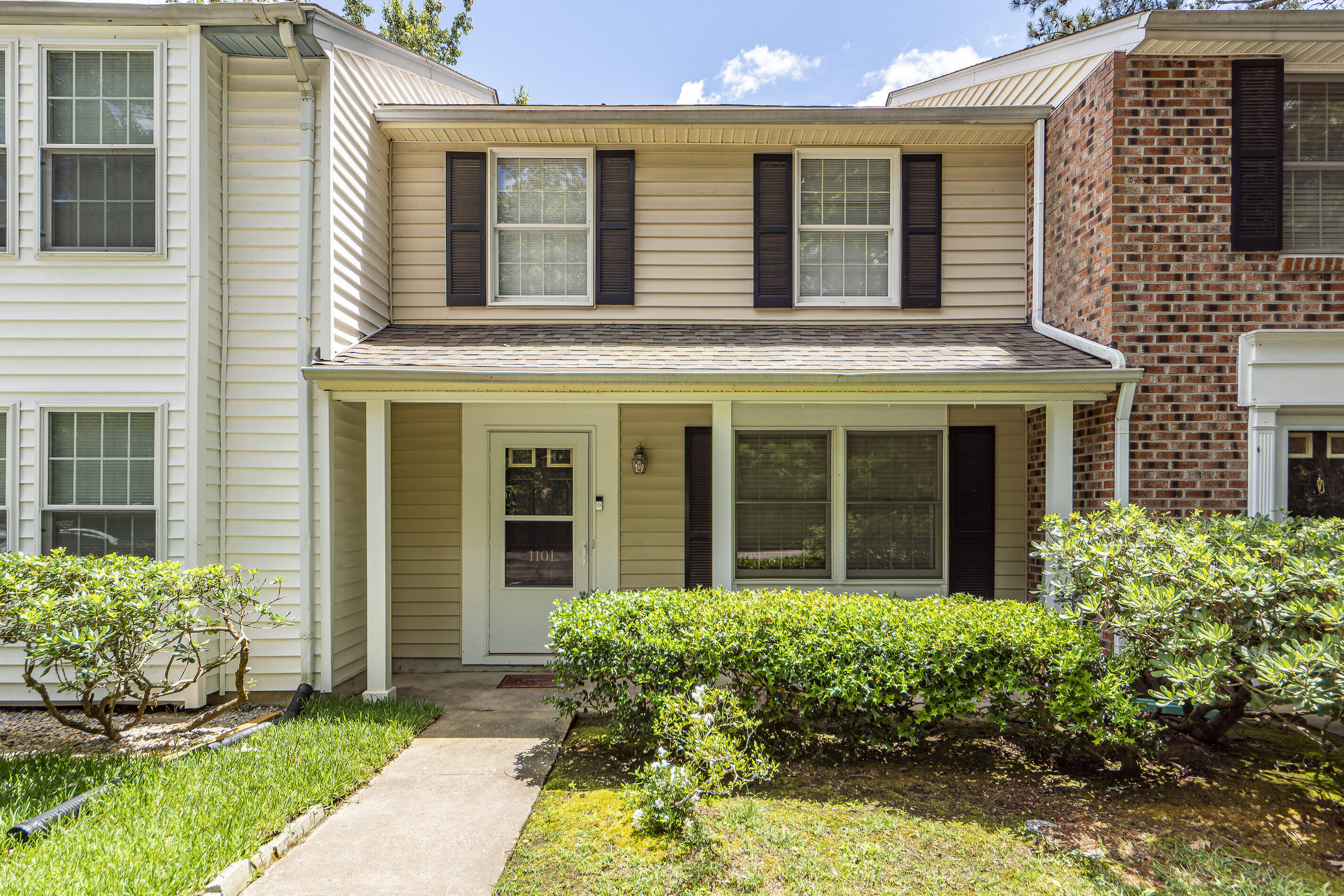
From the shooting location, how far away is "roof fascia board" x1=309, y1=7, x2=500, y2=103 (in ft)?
16.8

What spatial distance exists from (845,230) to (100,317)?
19.2 feet

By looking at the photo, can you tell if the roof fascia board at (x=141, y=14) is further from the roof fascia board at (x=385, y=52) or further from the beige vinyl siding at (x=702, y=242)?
the beige vinyl siding at (x=702, y=242)

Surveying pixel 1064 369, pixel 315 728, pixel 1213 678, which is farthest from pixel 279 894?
pixel 1064 369

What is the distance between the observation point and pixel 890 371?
194 inches

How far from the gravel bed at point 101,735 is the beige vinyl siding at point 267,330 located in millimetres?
391

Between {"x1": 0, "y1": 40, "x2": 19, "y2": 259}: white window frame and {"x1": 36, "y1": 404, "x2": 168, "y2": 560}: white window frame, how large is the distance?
1193 mm

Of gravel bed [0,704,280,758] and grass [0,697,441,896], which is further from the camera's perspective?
gravel bed [0,704,280,758]

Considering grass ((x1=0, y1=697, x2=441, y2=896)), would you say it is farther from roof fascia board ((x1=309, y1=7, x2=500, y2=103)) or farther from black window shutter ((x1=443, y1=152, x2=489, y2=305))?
roof fascia board ((x1=309, y1=7, x2=500, y2=103))

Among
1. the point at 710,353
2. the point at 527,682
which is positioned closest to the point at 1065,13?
the point at 710,353

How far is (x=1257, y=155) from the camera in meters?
5.15

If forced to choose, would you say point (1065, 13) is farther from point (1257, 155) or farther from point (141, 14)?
point (141, 14)

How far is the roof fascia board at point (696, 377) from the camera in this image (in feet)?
15.9

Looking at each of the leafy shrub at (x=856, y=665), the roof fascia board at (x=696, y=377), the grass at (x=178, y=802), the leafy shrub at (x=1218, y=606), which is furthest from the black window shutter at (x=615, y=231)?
the leafy shrub at (x=1218, y=606)

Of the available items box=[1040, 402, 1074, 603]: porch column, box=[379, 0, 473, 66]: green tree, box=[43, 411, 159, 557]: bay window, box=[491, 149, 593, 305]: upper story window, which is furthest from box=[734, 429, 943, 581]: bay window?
box=[379, 0, 473, 66]: green tree
